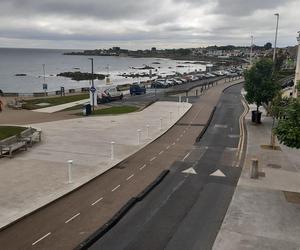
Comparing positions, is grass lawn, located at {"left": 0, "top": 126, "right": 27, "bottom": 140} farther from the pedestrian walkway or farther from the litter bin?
the pedestrian walkway

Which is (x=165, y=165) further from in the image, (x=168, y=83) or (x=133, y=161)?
(x=168, y=83)

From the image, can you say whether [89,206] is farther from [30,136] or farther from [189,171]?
[30,136]

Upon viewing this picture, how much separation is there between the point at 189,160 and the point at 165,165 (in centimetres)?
185

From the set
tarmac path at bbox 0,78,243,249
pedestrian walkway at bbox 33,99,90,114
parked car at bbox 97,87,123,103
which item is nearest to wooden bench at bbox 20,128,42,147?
tarmac path at bbox 0,78,243,249

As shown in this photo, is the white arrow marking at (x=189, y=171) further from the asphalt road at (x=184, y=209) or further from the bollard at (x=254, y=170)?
the bollard at (x=254, y=170)

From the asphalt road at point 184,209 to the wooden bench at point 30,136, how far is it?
945 centimetres

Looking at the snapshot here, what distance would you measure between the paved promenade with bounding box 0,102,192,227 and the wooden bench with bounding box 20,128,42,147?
46cm

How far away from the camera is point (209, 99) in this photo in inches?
2128

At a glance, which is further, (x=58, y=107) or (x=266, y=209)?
(x=58, y=107)

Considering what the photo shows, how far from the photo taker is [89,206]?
50.5ft

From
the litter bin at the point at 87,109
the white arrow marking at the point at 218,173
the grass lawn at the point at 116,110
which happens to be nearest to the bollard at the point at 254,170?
the white arrow marking at the point at 218,173

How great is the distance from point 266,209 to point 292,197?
230cm

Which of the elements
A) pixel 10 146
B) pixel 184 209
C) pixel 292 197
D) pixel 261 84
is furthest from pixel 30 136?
pixel 261 84

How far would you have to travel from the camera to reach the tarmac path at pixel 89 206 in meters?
12.6
